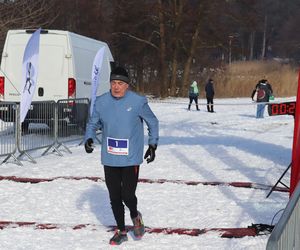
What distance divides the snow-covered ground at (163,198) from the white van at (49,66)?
1.65 meters

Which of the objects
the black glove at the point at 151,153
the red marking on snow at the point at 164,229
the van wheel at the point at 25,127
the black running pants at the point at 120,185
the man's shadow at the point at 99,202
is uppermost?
the black glove at the point at 151,153

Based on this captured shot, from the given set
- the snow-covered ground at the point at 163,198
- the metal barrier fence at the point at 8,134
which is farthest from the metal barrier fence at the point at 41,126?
the snow-covered ground at the point at 163,198

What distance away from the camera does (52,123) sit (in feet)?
40.6

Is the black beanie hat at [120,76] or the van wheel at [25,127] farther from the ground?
the black beanie hat at [120,76]

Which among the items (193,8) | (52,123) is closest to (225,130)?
(52,123)

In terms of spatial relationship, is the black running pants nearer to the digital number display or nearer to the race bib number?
the race bib number

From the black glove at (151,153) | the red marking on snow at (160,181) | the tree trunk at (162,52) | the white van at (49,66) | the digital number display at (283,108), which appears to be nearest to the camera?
the black glove at (151,153)

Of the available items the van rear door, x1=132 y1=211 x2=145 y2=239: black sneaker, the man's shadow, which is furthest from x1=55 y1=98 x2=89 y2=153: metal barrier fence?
x1=132 y1=211 x2=145 y2=239: black sneaker

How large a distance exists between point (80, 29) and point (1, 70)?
32419mm

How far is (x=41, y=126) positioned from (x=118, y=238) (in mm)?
7104

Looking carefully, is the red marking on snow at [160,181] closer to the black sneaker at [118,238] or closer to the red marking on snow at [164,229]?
the red marking on snow at [164,229]

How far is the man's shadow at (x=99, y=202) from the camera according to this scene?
270 inches

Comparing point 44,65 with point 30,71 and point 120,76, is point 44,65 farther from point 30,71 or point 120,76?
point 120,76

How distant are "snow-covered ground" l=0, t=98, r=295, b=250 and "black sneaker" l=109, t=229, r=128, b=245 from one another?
0.06 metres
